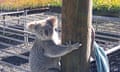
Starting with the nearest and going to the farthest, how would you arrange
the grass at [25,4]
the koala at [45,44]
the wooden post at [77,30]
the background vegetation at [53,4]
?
the wooden post at [77,30]
the koala at [45,44]
the background vegetation at [53,4]
the grass at [25,4]

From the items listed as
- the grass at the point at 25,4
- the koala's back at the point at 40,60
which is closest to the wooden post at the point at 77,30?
the koala's back at the point at 40,60

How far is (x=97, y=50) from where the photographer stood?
2596 mm

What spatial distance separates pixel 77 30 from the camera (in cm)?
234

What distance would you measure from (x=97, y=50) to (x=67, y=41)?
305 millimetres

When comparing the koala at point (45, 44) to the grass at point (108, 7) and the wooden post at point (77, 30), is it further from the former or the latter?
the grass at point (108, 7)

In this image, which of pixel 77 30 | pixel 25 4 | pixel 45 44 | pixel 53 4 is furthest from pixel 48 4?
pixel 77 30

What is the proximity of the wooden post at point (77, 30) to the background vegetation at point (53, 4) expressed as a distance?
5509mm

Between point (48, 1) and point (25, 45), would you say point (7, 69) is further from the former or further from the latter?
point (48, 1)

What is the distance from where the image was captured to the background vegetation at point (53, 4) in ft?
26.1

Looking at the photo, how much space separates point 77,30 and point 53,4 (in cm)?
657

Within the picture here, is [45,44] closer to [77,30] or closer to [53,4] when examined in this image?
[77,30]

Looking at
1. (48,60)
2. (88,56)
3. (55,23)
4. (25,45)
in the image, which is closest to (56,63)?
(48,60)

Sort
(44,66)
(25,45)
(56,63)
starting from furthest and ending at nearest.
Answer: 1. (25,45)
2. (44,66)
3. (56,63)

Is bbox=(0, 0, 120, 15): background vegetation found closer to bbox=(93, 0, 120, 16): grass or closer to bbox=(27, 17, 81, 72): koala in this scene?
bbox=(93, 0, 120, 16): grass
